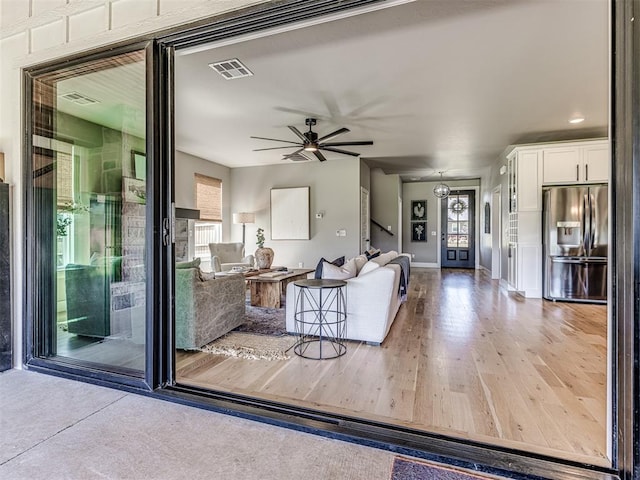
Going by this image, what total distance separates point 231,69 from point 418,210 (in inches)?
326

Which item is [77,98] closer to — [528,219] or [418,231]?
[528,219]

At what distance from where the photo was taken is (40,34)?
2525mm

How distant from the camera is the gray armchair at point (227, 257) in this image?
6.05 m

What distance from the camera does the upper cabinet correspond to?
541 centimetres

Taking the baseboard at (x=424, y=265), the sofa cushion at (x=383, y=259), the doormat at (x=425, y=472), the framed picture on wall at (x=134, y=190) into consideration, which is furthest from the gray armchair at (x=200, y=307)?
the baseboard at (x=424, y=265)

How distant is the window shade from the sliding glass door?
14.6ft

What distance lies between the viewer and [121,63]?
7.72 feet

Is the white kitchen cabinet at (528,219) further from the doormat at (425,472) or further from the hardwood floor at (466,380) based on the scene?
the doormat at (425,472)

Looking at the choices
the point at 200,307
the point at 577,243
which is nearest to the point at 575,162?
the point at 577,243

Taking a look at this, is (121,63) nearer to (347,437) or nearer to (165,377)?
(165,377)

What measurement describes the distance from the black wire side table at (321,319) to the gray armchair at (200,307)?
742 mm

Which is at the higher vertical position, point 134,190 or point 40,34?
point 40,34

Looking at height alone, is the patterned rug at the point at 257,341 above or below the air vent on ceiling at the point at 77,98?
below

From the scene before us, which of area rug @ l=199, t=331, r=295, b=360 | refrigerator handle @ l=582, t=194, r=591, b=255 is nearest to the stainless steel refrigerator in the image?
refrigerator handle @ l=582, t=194, r=591, b=255
